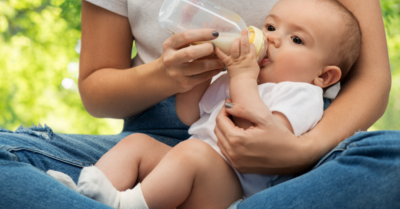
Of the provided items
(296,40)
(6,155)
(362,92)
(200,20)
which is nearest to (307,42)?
(296,40)

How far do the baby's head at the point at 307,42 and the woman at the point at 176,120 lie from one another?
4.7 inches

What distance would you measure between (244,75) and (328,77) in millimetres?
361

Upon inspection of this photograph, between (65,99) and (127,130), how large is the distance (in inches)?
123

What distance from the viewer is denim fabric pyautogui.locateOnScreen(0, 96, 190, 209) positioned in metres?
0.67

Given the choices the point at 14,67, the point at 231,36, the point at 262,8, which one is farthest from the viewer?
the point at 14,67

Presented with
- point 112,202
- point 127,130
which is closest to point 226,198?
point 112,202

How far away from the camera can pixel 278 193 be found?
73cm

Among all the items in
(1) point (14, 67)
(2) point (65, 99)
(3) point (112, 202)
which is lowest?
(2) point (65, 99)

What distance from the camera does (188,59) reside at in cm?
85

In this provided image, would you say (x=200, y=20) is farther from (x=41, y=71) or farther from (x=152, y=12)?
(x=41, y=71)

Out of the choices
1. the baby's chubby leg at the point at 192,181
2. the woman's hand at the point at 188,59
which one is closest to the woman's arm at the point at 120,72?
the woman's hand at the point at 188,59

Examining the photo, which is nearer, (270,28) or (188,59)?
(188,59)

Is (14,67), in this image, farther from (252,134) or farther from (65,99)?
(252,134)

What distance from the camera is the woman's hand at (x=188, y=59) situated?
840mm
